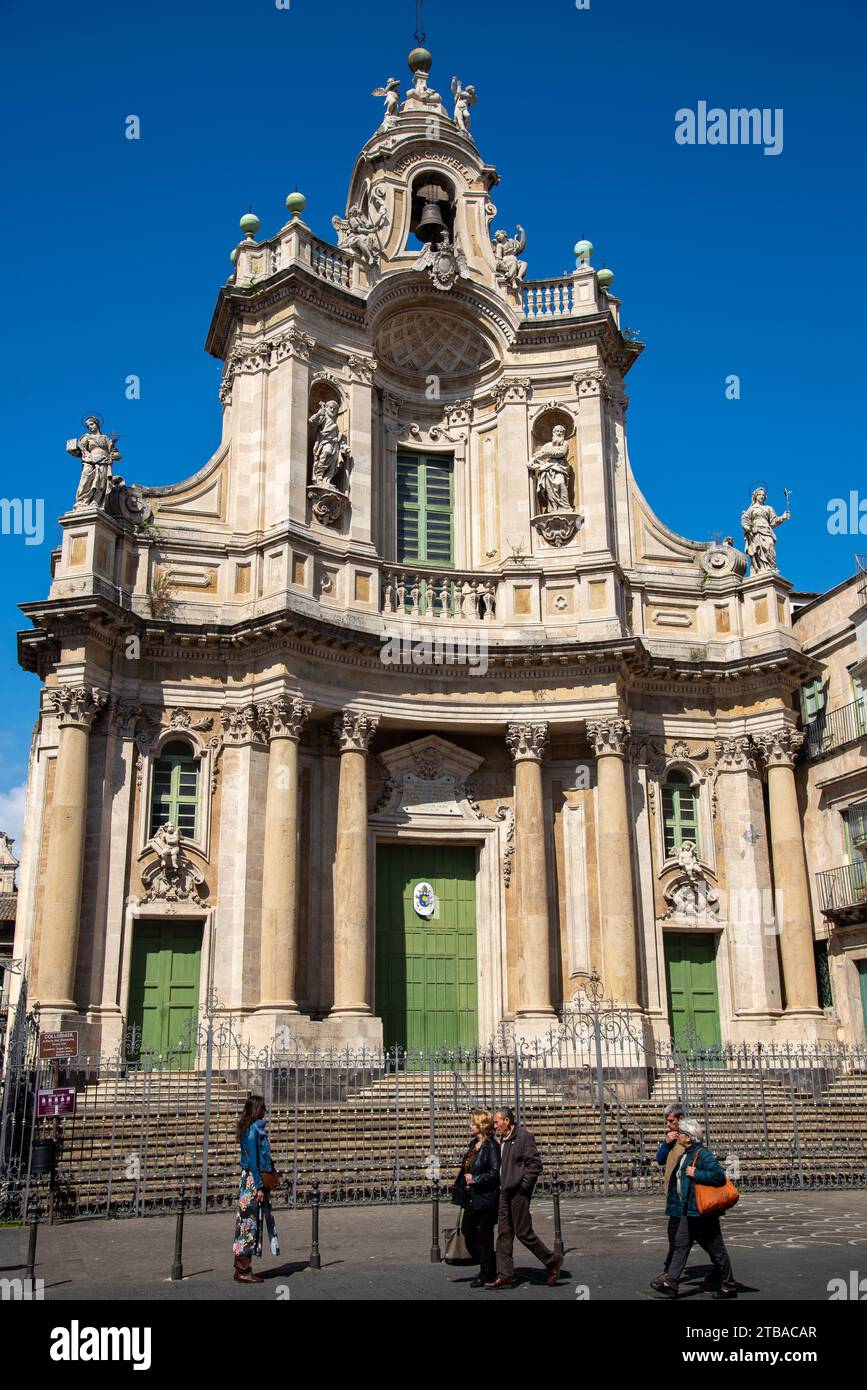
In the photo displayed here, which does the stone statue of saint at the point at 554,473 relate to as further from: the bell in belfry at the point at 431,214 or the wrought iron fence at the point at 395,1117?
the wrought iron fence at the point at 395,1117

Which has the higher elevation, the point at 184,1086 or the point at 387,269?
the point at 387,269

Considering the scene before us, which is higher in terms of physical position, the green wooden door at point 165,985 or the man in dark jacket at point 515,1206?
the green wooden door at point 165,985

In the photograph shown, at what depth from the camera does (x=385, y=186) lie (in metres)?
29.8

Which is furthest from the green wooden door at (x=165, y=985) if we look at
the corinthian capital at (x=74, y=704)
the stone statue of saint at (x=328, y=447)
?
the stone statue of saint at (x=328, y=447)

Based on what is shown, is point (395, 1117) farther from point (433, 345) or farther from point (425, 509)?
point (433, 345)

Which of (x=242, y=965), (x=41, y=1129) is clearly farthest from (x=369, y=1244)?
(x=242, y=965)

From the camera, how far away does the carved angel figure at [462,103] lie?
31.2m

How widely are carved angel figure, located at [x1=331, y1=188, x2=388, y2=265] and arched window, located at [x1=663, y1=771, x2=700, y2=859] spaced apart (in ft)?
43.5

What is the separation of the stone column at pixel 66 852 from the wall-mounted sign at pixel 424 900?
6.85 m

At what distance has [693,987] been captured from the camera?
26.6 m

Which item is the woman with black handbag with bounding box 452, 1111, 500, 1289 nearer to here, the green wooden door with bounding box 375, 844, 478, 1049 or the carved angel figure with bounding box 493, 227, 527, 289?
the green wooden door with bounding box 375, 844, 478, 1049

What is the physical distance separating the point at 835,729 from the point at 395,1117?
46.9 feet
